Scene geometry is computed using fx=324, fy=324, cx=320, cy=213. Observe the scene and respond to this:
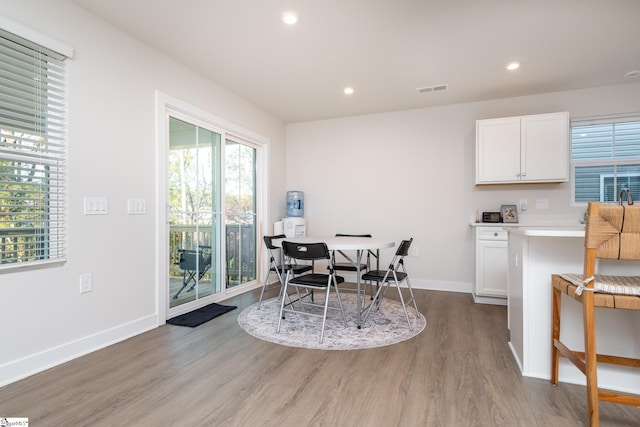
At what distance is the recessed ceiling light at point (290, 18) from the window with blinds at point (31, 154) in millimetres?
1637

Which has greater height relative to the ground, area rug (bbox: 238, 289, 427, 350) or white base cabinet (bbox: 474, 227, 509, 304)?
white base cabinet (bbox: 474, 227, 509, 304)

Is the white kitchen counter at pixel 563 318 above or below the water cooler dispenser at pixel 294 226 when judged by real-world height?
below

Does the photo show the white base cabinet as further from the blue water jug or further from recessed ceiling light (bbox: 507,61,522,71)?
the blue water jug

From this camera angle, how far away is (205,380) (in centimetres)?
203

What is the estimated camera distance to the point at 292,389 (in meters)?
1.93

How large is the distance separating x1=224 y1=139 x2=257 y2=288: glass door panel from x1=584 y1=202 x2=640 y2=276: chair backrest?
357 cm

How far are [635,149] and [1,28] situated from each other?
19.8ft

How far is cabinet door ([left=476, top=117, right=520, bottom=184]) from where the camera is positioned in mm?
3965

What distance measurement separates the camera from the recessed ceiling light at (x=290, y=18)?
2506mm

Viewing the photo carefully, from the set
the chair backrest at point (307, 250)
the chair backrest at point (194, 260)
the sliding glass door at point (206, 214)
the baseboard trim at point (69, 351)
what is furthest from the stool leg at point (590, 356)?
the chair backrest at point (194, 260)

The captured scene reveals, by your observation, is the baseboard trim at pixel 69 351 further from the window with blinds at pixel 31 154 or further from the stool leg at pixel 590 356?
the stool leg at pixel 590 356

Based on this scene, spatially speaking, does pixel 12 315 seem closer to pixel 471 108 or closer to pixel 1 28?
pixel 1 28

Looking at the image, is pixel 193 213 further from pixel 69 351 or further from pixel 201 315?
pixel 69 351

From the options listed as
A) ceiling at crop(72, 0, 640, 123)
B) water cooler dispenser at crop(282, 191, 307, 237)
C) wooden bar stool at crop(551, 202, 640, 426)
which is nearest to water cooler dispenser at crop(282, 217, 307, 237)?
water cooler dispenser at crop(282, 191, 307, 237)
